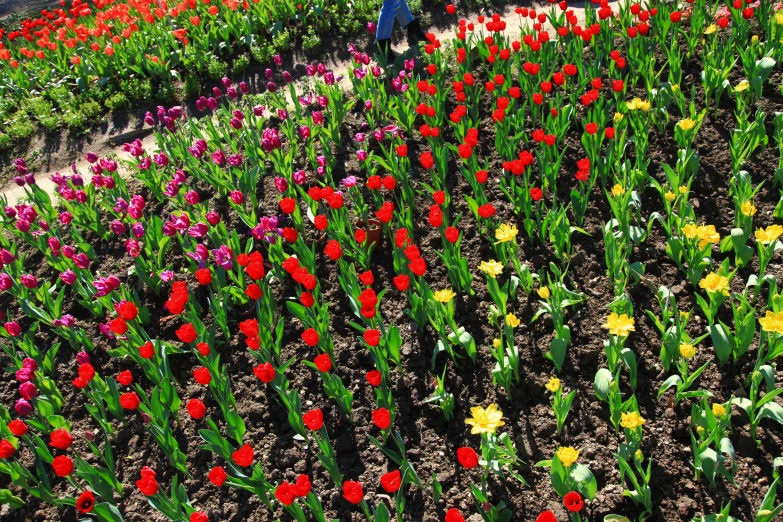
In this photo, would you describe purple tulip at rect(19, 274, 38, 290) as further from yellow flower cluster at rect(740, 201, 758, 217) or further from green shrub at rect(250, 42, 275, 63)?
green shrub at rect(250, 42, 275, 63)

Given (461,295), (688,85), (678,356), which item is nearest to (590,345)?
(678,356)

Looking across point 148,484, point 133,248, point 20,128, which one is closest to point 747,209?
point 148,484

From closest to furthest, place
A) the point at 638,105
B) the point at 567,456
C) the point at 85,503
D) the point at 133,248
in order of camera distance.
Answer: the point at 567,456 → the point at 85,503 → the point at 133,248 → the point at 638,105

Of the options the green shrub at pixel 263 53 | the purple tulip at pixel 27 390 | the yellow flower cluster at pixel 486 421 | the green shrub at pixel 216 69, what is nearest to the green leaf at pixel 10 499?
the purple tulip at pixel 27 390

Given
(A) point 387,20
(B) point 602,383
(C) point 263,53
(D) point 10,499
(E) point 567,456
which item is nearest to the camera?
(E) point 567,456

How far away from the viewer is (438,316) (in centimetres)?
313

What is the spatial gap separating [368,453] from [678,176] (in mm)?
2260

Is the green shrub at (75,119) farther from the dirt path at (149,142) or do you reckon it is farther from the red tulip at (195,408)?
the red tulip at (195,408)

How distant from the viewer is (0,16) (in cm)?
1100

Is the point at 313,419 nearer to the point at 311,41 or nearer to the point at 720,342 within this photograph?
the point at 720,342

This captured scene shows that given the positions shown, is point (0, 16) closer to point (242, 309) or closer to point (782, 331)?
point (242, 309)

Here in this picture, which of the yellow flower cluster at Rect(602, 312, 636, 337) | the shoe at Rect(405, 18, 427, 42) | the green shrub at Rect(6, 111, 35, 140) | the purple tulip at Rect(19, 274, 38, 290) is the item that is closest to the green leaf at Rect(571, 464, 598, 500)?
the yellow flower cluster at Rect(602, 312, 636, 337)

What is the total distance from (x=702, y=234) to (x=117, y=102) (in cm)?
578

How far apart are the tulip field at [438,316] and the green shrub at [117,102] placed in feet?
6.42
